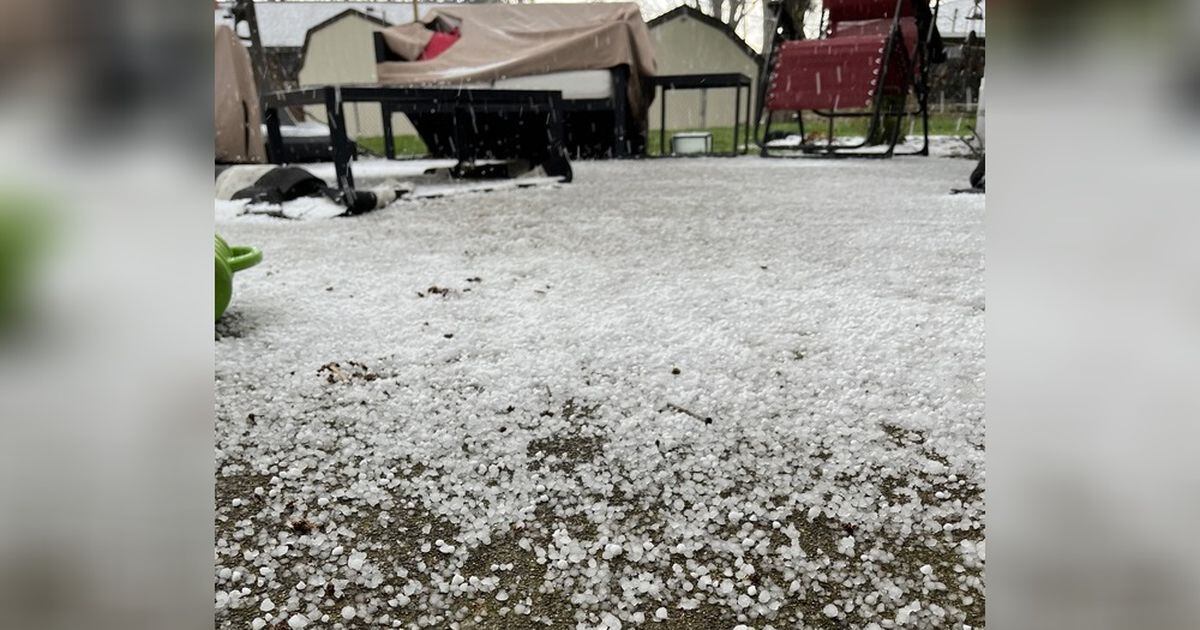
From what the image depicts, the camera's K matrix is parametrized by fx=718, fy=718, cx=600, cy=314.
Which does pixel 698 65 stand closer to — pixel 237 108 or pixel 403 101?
pixel 237 108

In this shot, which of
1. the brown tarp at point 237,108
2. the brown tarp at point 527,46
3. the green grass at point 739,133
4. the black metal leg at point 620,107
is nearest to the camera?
the brown tarp at point 237,108

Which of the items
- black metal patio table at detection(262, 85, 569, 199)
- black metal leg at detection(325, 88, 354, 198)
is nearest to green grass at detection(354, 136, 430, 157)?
black metal patio table at detection(262, 85, 569, 199)

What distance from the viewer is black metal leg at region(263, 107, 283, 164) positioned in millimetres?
3723

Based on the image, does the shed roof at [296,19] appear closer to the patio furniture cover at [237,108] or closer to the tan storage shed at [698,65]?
the tan storage shed at [698,65]

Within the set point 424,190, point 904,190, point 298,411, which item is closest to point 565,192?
point 424,190

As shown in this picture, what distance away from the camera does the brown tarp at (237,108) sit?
3635 mm

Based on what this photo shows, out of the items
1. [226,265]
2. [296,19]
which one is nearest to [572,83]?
[226,265]

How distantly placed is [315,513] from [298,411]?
0.84 ft

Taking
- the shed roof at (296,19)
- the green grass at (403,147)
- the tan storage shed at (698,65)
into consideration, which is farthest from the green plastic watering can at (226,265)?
the shed roof at (296,19)

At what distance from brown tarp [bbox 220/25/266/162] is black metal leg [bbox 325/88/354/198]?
4.90 feet

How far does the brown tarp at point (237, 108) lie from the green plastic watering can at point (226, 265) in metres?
2.75

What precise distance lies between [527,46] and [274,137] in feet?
5.33

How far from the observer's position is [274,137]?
12.6ft
